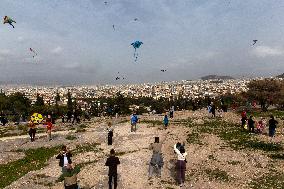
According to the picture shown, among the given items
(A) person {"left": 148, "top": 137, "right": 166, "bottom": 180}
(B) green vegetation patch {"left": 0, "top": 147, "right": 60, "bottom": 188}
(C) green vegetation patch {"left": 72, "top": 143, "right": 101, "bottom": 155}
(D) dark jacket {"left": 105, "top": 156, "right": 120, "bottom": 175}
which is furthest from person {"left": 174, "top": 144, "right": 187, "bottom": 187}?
(C) green vegetation patch {"left": 72, "top": 143, "right": 101, "bottom": 155}

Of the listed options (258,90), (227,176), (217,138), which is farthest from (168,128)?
(258,90)

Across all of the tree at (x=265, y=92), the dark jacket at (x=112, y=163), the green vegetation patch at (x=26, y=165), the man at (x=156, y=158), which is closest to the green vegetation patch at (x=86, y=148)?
the green vegetation patch at (x=26, y=165)

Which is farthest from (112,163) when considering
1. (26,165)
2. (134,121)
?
(134,121)

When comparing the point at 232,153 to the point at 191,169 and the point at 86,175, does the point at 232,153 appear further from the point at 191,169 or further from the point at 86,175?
the point at 86,175

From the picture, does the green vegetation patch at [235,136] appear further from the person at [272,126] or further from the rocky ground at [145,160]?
the person at [272,126]

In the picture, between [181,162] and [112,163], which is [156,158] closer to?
[181,162]
